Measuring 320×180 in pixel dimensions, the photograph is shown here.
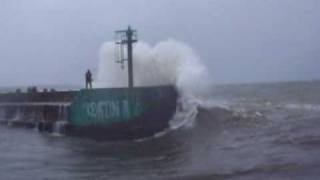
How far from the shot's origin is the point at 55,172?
17.5 metres

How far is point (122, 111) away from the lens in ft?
83.8

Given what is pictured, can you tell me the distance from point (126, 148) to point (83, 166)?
4.29m

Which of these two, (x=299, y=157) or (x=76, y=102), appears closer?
(x=299, y=157)

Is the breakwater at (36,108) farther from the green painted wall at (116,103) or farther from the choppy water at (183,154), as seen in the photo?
the green painted wall at (116,103)

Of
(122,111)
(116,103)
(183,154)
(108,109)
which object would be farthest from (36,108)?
(183,154)

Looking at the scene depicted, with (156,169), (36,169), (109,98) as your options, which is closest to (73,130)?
(109,98)

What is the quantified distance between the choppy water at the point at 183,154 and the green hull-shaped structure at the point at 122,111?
2.30 ft

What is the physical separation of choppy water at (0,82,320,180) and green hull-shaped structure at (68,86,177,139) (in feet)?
2.30

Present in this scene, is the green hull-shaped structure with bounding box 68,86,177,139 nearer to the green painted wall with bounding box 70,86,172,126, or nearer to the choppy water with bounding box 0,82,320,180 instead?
the green painted wall with bounding box 70,86,172,126

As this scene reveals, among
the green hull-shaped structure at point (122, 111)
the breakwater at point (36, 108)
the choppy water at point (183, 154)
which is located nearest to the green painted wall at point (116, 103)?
the green hull-shaped structure at point (122, 111)

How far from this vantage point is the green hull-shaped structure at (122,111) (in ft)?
83.6

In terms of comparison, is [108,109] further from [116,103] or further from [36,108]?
[36,108]

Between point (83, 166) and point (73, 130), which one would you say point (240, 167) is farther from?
point (73, 130)

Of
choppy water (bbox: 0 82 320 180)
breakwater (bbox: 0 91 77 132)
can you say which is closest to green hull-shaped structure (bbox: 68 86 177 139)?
choppy water (bbox: 0 82 320 180)
